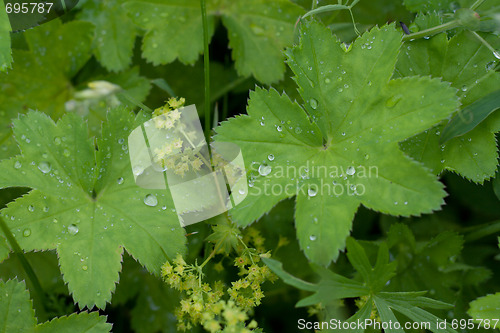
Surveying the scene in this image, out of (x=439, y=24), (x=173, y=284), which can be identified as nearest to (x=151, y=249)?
(x=173, y=284)

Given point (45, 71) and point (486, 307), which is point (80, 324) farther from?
point (486, 307)

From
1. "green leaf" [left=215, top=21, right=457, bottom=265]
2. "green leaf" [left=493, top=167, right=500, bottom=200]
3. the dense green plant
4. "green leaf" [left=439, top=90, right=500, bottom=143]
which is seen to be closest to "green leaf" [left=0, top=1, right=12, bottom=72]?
the dense green plant

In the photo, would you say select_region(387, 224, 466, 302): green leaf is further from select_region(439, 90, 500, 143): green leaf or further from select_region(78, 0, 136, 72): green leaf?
select_region(78, 0, 136, 72): green leaf

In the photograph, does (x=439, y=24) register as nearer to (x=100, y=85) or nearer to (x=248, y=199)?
(x=248, y=199)

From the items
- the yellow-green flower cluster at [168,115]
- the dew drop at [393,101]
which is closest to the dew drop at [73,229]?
the yellow-green flower cluster at [168,115]

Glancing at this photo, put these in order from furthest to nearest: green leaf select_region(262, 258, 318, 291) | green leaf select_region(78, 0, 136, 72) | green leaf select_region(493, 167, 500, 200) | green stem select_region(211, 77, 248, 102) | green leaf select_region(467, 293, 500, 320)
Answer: green stem select_region(211, 77, 248, 102) → green leaf select_region(78, 0, 136, 72) → green leaf select_region(493, 167, 500, 200) → green leaf select_region(467, 293, 500, 320) → green leaf select_region(262, 258, 318, 291)

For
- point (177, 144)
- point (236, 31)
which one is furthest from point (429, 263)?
point (236, 31)

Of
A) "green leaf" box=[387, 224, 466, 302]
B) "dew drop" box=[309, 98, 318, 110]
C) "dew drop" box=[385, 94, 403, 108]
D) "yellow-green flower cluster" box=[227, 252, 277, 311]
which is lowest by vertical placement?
"green leaf" box=[387, 224, 466, 302]
